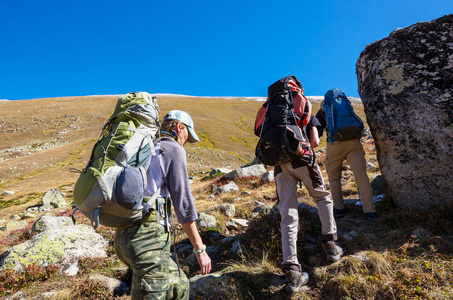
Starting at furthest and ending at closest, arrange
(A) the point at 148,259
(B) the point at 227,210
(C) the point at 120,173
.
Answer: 1. (B) the point at 227,210
2. (A) the point at 148,259
3. (C) the point at 120,173

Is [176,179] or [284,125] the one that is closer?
[176,179]

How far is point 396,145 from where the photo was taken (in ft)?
16.3

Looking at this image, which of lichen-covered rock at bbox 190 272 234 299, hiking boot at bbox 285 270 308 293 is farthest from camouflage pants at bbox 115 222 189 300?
hiking boot at bbox 285 270 308 293

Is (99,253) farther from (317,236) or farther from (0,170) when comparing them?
(0,170)

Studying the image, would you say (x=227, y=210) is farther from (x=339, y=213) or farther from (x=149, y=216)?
(x=149, y=216)

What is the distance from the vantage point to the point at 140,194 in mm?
2361

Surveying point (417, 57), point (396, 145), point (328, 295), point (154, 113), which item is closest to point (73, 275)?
point (154, 113)

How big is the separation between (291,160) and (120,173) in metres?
2.32

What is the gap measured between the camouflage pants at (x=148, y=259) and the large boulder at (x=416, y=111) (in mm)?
4684

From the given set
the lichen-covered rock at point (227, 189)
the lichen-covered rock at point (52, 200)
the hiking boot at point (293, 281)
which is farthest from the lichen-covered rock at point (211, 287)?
the lichen-covered rock at point (52, 200)

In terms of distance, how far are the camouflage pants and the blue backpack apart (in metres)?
3.96

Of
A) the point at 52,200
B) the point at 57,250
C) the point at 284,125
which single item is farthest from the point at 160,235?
the point at 52,200

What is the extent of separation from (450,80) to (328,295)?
4.35m

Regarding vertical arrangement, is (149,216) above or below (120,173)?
below
